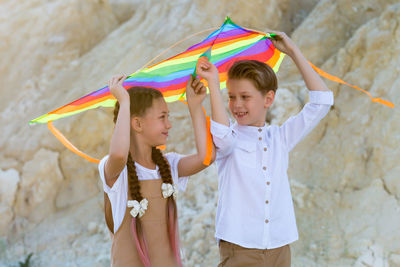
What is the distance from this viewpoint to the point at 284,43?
2.32 meters

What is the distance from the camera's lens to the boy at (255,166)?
85.0 inches

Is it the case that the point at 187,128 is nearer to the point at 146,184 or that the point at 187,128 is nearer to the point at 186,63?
the point at 186,63

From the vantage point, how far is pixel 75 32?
5543 mm

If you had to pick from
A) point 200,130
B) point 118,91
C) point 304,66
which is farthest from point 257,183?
point 118,91

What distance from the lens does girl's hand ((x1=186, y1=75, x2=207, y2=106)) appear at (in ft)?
7.09

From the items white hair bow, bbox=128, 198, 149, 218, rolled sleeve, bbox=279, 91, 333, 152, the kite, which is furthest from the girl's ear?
rolled sleeve, bbox=279, 91, 333, 152

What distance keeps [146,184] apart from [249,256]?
573 millimetres

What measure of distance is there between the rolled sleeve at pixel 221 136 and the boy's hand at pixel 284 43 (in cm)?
52

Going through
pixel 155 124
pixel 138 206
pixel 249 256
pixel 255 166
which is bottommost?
→ pixel 249 256

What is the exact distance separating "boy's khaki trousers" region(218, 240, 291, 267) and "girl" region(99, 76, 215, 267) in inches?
8.9

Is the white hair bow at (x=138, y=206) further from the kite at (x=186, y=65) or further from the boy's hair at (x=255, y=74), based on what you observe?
the boy's hair at (x=255, y=74)

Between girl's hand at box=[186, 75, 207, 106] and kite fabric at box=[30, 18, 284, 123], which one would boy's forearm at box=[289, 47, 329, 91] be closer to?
Answer: kite fabric at box=[30, 18, 284, 123]

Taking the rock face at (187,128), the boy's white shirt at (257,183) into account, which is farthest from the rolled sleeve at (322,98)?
the rock face at (187,128)

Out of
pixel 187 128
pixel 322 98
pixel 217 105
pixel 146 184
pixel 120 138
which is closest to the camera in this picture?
pixel 120 138
